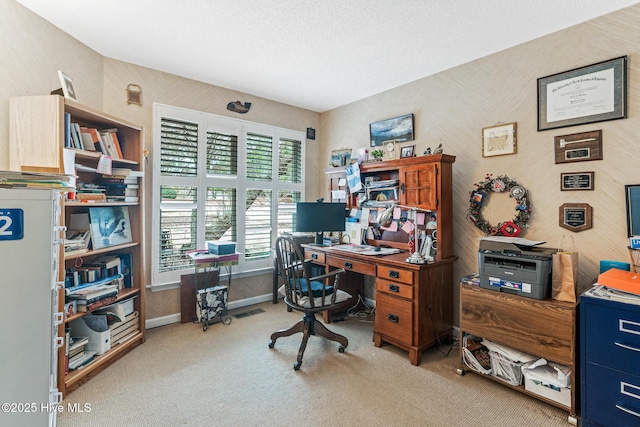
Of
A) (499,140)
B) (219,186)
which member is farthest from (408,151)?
(219,186)

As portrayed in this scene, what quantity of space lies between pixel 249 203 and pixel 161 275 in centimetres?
124

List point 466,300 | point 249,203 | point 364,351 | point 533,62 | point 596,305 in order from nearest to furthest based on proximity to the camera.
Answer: point 596,305
point 466,300
point 533,62
point 364,351
point 249,203

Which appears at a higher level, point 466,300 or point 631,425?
point 466,300

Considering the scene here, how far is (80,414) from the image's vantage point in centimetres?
179

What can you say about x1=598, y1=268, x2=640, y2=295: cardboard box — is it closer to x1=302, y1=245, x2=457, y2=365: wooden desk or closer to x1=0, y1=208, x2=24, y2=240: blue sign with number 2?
x1=302, y1=245, x2=457, y2=365: wooden desk

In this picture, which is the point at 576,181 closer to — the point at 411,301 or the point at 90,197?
the point at 411,301

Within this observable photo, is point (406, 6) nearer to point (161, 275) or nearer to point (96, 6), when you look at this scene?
point (96, 6)

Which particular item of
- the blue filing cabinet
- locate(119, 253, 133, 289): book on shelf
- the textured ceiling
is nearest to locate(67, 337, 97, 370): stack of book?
locate(119, 253, 133, 289): book on shelf

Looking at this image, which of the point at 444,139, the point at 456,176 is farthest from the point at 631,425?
the point at 444,139

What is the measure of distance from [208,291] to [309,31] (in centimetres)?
259

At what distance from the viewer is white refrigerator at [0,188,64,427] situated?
3.16 feet

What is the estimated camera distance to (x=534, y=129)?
2.40 m

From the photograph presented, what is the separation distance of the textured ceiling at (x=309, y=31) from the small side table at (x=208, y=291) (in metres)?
1.89

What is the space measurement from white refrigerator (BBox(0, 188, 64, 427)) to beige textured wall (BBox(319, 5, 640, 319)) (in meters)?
2.88
